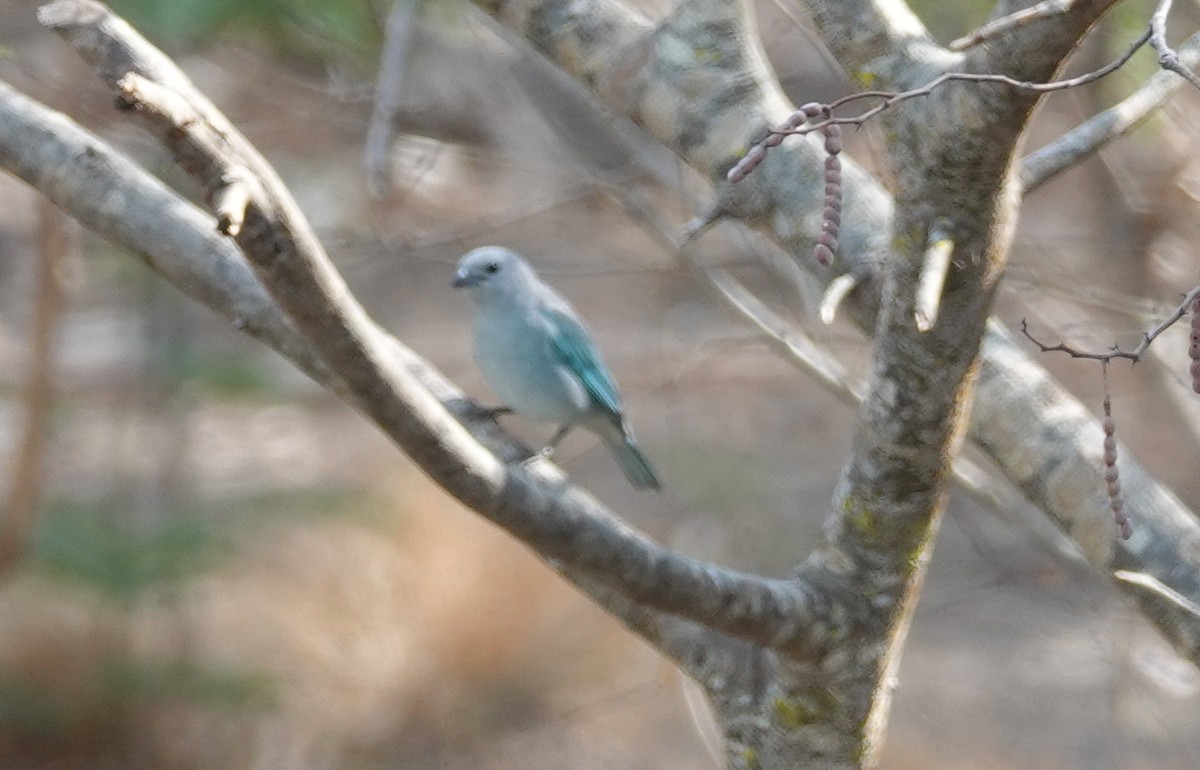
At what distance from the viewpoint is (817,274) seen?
98.0 inches

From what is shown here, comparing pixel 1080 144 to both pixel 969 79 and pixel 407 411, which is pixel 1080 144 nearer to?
pixel 969 79

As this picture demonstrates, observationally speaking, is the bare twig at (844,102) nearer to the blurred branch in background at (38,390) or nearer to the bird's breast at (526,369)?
the bird's breast at (526,369)

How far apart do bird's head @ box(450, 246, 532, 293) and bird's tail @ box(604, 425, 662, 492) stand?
50cm

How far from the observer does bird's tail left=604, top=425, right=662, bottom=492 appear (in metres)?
3.78

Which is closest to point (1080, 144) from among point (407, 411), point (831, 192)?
point (831, 192)

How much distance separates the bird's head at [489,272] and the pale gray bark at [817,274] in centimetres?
94

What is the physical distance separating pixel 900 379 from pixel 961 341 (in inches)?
3.9

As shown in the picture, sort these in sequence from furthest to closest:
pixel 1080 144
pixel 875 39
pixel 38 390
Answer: pixel 38 390, pixel 875 39, pixel 1080 144

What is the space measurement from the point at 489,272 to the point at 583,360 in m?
0.33

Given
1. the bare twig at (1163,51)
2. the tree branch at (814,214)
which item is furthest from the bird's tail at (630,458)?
the bare twig at (1163,51)

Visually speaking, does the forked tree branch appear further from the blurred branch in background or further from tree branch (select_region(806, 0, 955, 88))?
the blurred branch in background

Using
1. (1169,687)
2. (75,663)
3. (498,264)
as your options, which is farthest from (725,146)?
(75,663)

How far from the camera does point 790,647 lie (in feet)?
6.74

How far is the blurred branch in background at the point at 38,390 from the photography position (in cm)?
442
